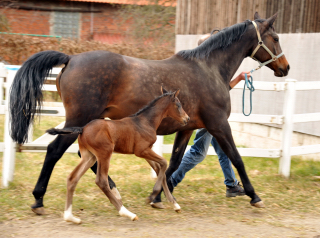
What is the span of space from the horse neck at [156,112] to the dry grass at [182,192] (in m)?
0.99

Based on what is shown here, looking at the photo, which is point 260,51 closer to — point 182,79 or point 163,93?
point 182,79

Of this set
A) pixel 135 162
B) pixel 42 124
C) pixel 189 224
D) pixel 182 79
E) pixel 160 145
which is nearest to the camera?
pixel 189 224

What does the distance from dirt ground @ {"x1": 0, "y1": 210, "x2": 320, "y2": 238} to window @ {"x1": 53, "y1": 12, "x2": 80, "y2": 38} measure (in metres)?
16.7

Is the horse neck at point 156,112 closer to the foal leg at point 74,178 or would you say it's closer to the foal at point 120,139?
the foal at point 120,139

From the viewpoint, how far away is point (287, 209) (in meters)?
4.56

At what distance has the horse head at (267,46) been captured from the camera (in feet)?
15.3

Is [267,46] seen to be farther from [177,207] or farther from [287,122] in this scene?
[177,207]

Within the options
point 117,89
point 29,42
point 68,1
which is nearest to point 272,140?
point 117,89

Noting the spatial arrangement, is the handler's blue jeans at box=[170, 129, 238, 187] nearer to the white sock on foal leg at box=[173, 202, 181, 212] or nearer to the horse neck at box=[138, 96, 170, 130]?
the white sock on foal leg at box=[173, 202, 181, 212]

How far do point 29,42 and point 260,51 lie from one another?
755cm

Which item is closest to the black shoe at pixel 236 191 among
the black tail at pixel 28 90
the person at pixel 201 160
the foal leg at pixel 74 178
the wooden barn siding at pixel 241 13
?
the person at pixel 201 160

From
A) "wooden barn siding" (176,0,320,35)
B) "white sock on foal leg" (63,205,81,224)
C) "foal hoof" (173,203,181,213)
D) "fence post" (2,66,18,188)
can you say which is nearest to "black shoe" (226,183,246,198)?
"foal hoof" (173,203,181,213)

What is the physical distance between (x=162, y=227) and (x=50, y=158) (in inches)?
50.9

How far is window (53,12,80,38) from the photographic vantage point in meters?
19.3
